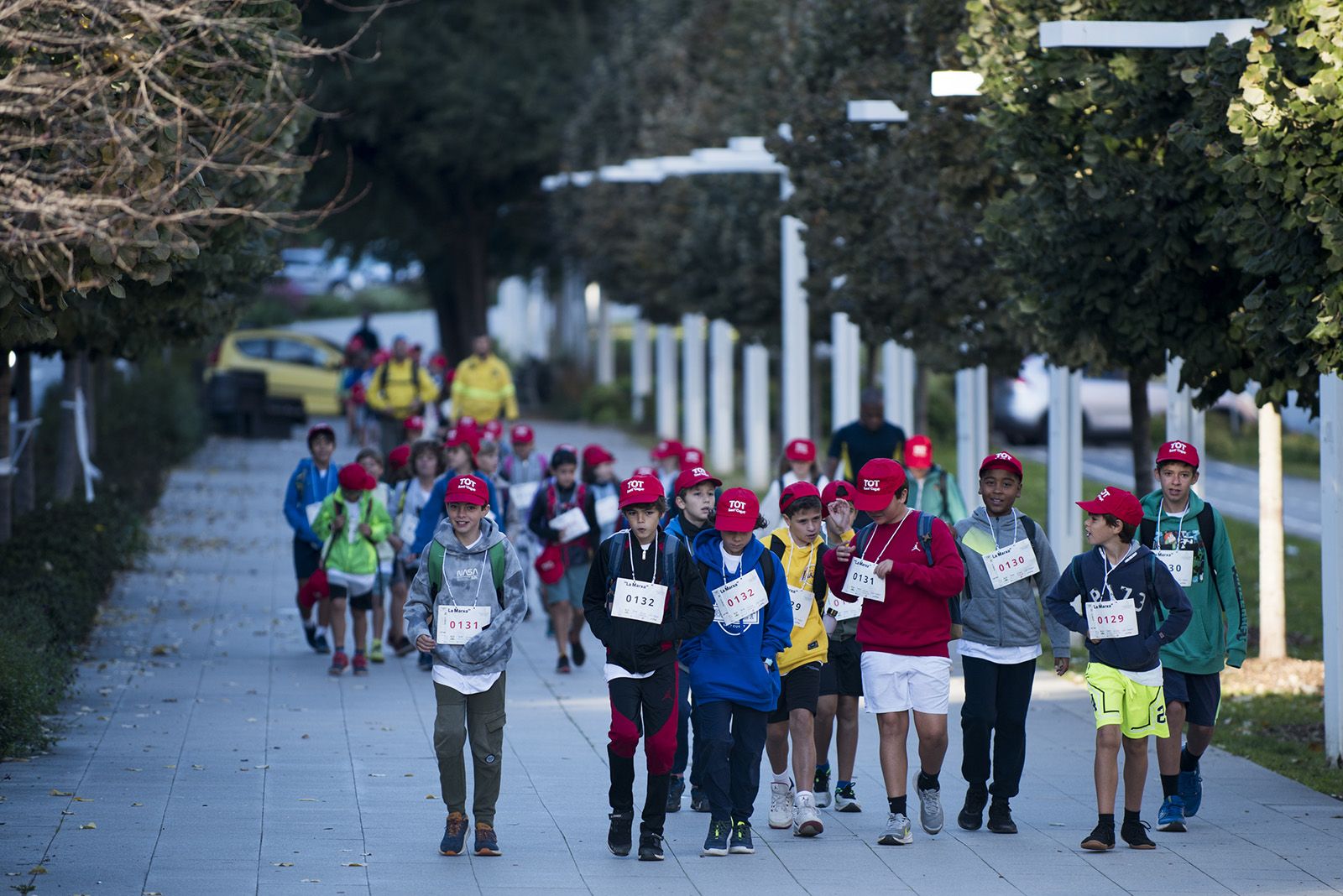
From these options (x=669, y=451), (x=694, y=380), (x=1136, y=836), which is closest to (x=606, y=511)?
(x=669, y=451)

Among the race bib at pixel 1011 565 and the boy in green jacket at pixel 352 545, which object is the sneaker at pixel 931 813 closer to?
the race bib at pixel 1011 565

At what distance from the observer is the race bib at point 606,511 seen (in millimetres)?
13789

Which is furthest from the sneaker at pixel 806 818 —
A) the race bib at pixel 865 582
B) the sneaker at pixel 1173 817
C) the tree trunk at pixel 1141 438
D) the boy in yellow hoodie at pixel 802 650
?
the tree trunk at pixel 1141 438

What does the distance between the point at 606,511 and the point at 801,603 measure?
4.96m

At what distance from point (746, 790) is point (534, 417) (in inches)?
1309

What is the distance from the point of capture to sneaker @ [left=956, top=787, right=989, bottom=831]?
9.09 metres

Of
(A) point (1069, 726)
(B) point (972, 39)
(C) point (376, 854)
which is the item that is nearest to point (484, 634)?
(C) point (376, 854)

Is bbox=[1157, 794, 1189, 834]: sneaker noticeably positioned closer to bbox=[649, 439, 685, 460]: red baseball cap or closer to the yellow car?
bbox=[649, 439, 685, 460]: red baseball cap

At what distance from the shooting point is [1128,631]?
8.56 metres

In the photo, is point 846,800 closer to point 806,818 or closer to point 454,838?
point 806,818

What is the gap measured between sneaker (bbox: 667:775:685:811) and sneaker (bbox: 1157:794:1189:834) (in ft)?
7.08

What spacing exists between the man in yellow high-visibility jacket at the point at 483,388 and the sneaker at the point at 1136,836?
13307 mm

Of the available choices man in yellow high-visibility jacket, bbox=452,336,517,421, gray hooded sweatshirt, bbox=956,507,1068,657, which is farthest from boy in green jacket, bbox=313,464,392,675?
man in yellow high-visibility jacket, bbox=452,336,517,421

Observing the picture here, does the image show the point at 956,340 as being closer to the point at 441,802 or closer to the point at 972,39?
the point at 972,39
